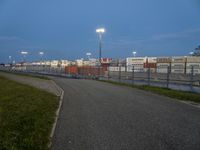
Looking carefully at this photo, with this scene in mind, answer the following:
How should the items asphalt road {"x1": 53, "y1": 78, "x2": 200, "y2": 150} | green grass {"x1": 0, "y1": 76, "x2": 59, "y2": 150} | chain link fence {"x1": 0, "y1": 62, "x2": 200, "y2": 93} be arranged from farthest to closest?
chain link fence {"x1": 0, "y1": 62, "x2": 200, "y2": 93} → asphalt road {"x1": 53, "y1": 78, "x2": 200, "y2": 150} → green grass {"x1": 0, "y1": 76, "x2": 59, "y2": 150}

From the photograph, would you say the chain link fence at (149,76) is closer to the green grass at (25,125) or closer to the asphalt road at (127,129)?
the asphalt road at (127,129)

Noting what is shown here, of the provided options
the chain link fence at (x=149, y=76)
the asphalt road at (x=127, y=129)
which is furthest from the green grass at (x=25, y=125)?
the chain link fence at (x=149, y=76)

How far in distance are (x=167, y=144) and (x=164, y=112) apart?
13.3 feet

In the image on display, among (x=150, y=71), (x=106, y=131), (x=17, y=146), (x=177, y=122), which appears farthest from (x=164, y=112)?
(x=150, y=71)

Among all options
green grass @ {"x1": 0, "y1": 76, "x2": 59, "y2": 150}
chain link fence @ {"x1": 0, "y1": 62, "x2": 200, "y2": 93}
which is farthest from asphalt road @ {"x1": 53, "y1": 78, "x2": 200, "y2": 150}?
chain link fence @ {"x1": 0, "y1": 62, "x2": 200, "y2": 93}

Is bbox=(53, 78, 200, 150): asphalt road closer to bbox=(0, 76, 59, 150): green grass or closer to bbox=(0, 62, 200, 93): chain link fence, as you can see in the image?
bbox=(0, 76, 59, 150): green grass

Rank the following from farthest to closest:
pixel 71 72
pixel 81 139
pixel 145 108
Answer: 1. pixel 71 72
2. pixel 145 108
3. pixel 81 139

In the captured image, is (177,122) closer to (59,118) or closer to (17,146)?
(59,118)

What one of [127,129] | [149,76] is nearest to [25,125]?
[127,129]

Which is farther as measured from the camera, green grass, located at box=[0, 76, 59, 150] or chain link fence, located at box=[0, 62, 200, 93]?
chain link fence, located at box=[0, 62, 200, 93]

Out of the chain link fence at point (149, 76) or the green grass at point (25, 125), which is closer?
the green grass at point (25, 125)

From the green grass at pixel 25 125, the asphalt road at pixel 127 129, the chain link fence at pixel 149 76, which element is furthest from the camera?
the chain link fence at pixel 149 76

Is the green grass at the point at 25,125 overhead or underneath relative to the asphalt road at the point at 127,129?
overhead

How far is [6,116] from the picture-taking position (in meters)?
8.55
